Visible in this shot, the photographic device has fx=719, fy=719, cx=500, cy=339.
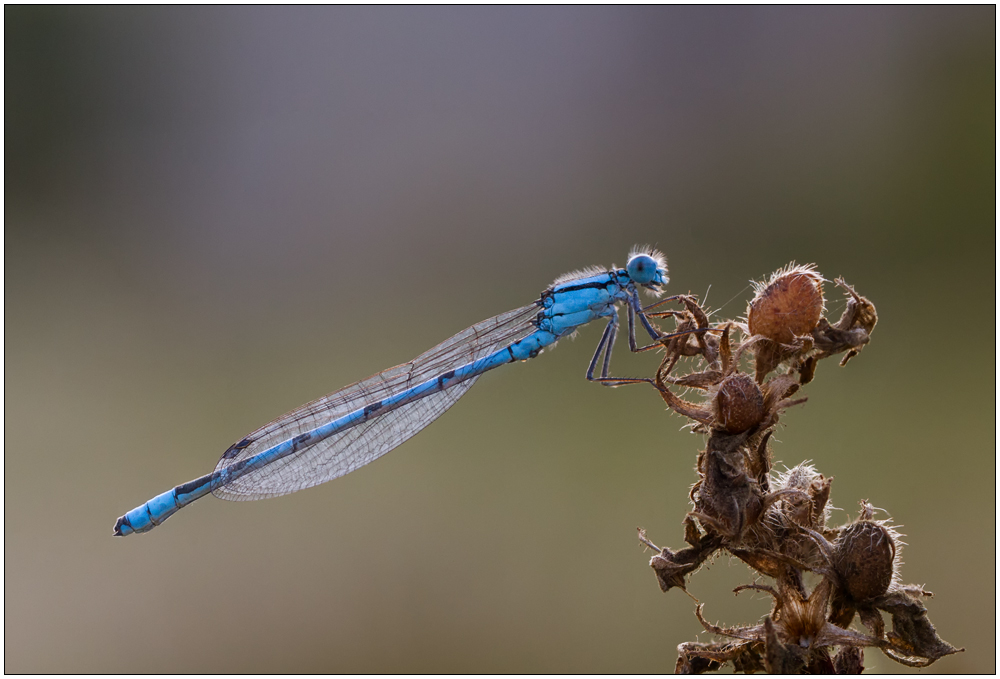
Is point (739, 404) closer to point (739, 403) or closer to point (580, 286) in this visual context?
point (739, 403)

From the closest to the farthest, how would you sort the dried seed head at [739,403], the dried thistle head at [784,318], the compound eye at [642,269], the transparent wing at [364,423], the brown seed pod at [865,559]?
the brown seed pod at [865,559], the dried seed head at [739,403], the dried thistle head at [784,318], the compound eye at [642,269], the transparent wing at [364,423]

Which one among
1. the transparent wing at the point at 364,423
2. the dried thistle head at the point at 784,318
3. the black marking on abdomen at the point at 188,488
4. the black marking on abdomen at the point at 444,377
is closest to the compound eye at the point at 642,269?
the transparent wing at the point at 364,423

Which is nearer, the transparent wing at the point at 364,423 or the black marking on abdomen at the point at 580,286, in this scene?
the black marking on abdomen at the point at 580,286

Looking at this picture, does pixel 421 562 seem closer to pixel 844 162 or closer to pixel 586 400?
pixel 586 400

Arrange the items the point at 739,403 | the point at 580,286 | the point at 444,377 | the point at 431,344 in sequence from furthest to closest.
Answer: the point at 431,344
the point at 444,377
the point at 580,286
the point at 739,403

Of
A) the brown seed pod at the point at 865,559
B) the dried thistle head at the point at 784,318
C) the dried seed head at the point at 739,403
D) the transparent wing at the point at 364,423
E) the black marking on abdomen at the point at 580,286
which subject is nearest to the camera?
the brown seed pod at the point at 865,559

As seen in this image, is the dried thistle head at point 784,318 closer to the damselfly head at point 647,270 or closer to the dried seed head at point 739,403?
the dried seed head at point 739,403

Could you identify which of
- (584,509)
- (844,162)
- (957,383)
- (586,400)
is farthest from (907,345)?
(584,509)

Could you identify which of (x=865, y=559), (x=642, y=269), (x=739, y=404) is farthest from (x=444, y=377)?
(x=865, y=559)
